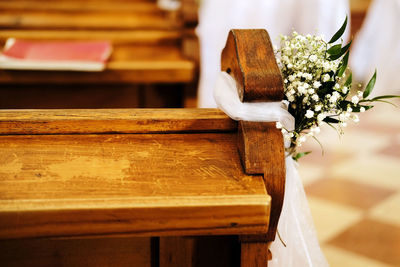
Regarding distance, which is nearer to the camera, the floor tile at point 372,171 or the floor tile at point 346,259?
the floor tile at point 346,259

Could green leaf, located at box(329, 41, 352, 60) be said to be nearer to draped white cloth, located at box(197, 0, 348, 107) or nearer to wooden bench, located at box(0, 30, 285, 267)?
wooden bench, located at box(0, 30, 285, 267)

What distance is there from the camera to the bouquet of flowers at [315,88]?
1137 millimetres

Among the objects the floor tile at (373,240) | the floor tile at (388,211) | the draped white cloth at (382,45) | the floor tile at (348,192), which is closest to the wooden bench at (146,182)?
the floor tile at (373,240)

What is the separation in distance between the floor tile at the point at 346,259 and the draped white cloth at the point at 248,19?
1966 millimetres

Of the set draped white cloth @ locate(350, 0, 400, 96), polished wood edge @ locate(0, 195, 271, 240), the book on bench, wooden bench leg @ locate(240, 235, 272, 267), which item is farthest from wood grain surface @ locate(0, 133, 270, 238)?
draped white cloth @ locate(350, 0, 400, 96)

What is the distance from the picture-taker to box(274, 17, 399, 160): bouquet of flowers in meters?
1.14

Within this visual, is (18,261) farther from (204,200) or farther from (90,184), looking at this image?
(204,200)

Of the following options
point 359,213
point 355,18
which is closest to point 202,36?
point 359,213

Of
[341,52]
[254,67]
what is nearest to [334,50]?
[341,52]

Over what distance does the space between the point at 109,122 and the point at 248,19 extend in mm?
3388

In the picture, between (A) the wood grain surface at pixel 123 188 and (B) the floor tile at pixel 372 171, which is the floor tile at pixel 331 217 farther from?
(A) the wood grain surface at pixel 123 188

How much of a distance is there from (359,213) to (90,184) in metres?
2.32

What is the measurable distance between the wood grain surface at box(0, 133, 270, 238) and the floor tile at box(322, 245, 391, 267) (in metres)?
1.61

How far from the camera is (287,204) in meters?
1.25
